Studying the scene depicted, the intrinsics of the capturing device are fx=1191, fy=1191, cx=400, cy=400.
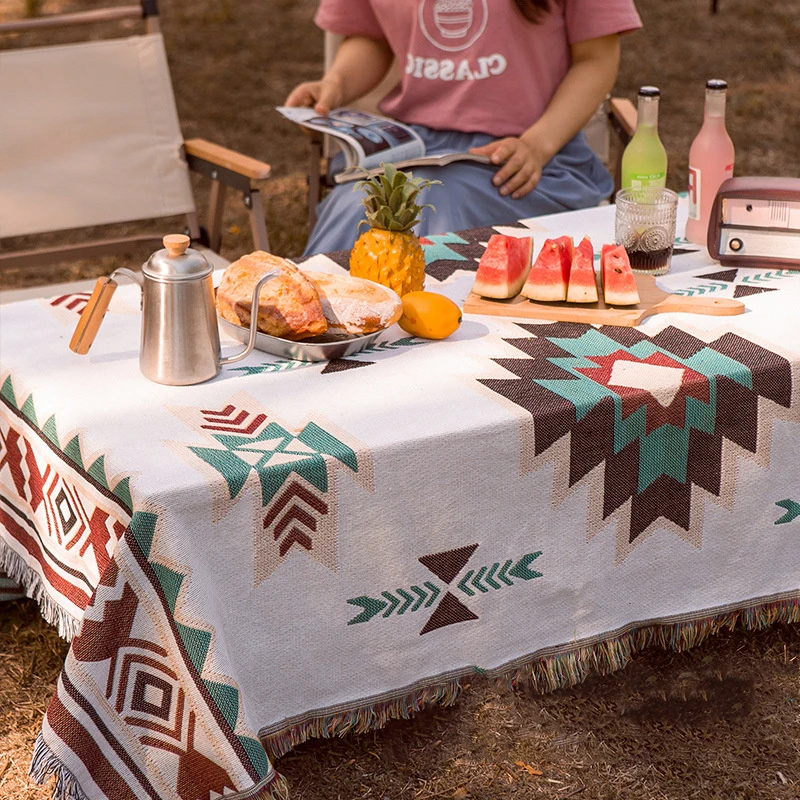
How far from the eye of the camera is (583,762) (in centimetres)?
227

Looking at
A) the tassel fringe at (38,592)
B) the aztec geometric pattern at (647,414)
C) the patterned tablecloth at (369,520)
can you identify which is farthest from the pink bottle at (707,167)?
the tassel fringe at (38,592)

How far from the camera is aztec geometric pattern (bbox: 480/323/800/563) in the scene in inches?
81.0

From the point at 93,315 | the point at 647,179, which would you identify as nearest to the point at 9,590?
the point at 93,315

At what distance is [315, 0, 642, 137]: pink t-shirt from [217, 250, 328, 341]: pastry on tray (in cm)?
151

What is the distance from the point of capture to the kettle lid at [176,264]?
1988 mm

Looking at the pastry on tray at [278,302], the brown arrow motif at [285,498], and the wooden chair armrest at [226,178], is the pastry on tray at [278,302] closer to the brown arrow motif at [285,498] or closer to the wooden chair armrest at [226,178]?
the brown arrow motif at [285,498]

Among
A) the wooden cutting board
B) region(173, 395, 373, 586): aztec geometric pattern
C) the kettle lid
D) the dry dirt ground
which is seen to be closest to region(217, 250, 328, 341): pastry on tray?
the kettle lid

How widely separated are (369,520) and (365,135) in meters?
1.72

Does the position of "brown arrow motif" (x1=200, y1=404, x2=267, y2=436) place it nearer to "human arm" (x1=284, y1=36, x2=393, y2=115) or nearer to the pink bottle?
the pink bottle

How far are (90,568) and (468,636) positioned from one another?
0.67 metres

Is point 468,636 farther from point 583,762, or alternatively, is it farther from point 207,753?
point 207,753

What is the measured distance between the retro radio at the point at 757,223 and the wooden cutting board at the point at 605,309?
0.26m

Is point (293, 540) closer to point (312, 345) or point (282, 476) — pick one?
point (282, 476)

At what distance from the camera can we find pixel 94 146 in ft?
12.7
